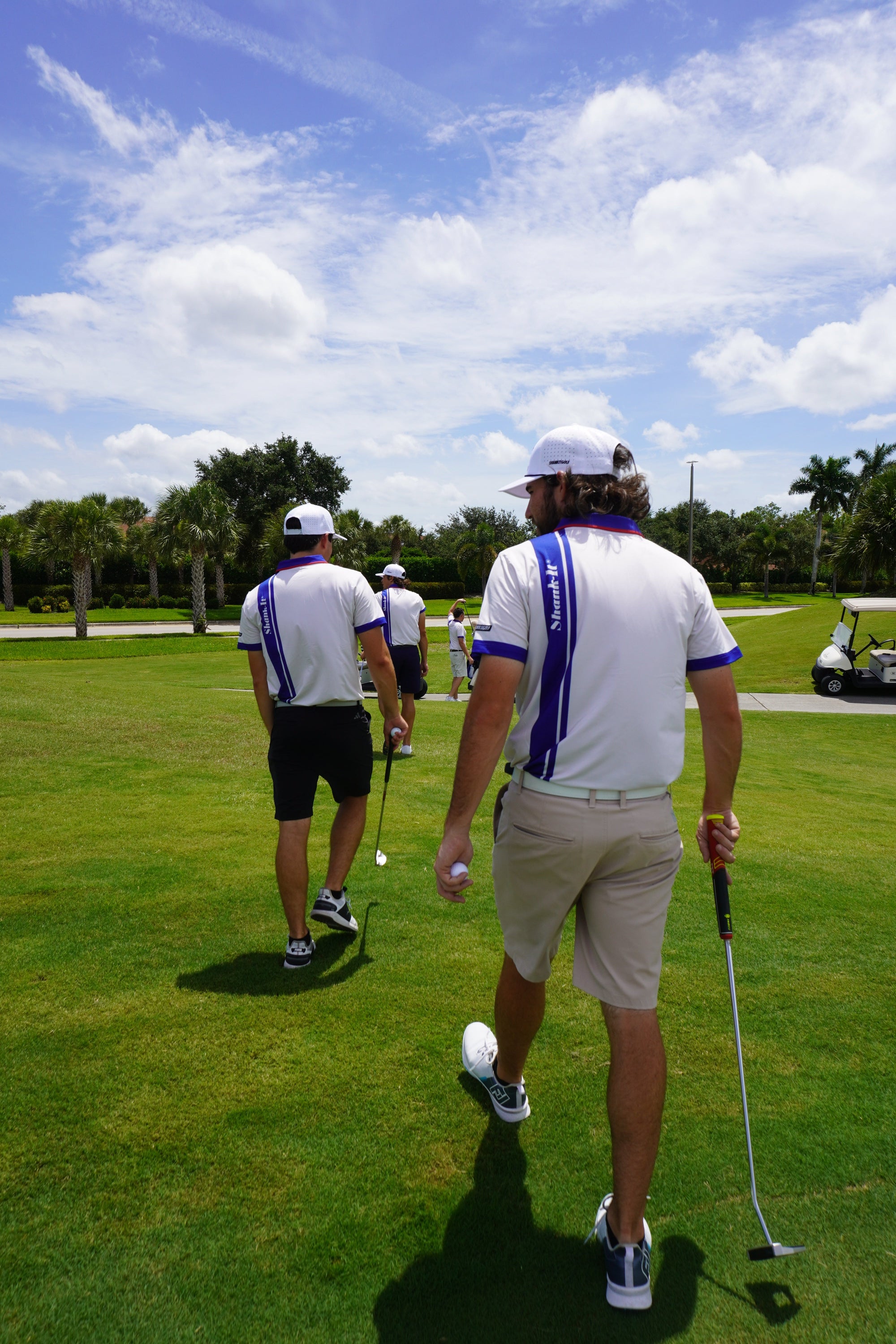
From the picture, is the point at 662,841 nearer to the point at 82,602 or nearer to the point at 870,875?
the point at 870,875

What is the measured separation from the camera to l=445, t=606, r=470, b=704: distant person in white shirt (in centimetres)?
1523

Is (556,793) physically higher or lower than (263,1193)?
higher

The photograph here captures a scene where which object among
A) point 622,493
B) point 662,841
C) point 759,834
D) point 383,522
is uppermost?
point 383,522

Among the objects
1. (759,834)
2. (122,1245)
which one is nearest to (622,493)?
(122,1245)

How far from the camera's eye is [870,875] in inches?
214

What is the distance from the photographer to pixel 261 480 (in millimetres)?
65625

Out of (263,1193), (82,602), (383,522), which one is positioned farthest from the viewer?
(383,522)

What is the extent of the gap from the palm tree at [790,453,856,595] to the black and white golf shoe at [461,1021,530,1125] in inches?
3085

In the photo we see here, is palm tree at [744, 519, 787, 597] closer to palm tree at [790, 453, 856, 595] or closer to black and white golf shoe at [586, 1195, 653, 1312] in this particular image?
palm tree at [790, 453, 856, 595]

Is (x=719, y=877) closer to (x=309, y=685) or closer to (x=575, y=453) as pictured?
(x=575, y=453)

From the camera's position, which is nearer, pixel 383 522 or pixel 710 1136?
pixel 710 1136

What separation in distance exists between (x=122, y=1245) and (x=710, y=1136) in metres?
1.80

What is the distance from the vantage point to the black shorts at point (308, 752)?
4145 mm

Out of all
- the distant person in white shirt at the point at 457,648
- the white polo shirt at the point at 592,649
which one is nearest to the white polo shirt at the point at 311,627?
the white polo shirt at the point at 592,649
